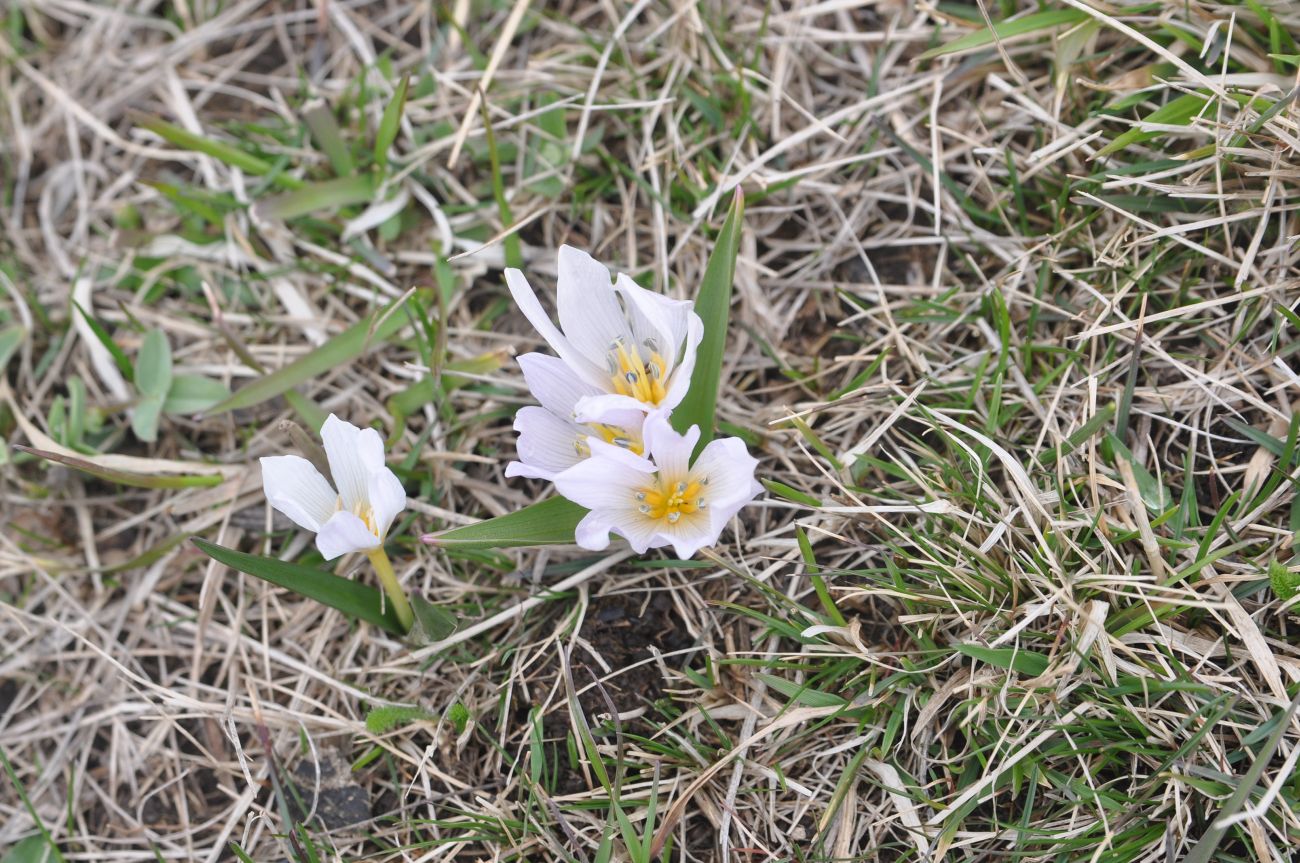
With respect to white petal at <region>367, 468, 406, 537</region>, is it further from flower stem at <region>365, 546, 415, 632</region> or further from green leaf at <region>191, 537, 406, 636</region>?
green leaf at <region>191, 537, 406, 636</region>

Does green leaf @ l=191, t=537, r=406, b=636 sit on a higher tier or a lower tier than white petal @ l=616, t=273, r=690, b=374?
lower

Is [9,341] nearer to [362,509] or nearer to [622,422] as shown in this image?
[362,509]

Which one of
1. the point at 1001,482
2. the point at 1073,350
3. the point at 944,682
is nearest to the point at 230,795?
the point at 944,682

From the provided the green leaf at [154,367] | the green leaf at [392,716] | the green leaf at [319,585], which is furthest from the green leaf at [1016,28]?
the green leaf at [154,367]

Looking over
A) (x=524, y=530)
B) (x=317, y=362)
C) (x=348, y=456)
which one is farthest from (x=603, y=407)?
(x=317, y=362)

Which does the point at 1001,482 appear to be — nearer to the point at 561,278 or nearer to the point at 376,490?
the point at 561,278

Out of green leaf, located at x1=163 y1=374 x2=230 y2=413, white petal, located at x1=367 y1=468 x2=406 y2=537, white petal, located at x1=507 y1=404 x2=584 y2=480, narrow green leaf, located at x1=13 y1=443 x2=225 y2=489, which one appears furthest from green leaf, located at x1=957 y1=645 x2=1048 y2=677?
green leaf, located at x1=163 y1=374 x2=230 y2=413
